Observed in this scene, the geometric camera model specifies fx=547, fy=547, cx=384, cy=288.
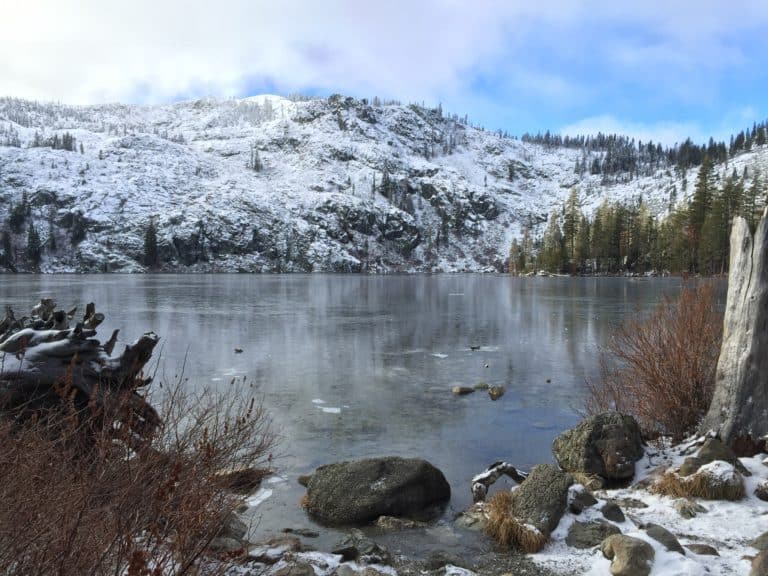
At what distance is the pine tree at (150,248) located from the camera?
151 metres

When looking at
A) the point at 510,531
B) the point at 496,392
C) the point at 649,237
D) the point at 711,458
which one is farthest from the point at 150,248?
the point at 711,458

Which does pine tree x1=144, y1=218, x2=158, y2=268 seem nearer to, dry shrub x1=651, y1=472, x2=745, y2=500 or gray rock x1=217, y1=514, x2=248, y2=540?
gray rock x1=217, y1=514, x2=248, y2=540

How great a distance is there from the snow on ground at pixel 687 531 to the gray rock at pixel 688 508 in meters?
0.07

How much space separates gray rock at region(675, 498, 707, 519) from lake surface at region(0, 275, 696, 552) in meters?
3.65

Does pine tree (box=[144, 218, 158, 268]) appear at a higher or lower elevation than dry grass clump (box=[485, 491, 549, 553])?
higher

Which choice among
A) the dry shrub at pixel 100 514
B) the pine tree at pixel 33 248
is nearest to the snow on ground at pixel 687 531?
the dry shrub at pixel 100 514

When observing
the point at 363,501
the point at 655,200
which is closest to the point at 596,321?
the point at 363,501

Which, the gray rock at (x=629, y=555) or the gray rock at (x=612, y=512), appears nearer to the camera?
the gray rock at (x=629, y=555)

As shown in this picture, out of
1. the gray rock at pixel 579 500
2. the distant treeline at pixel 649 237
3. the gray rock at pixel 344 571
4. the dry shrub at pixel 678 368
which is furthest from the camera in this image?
the distant treeline at pixel 649 237

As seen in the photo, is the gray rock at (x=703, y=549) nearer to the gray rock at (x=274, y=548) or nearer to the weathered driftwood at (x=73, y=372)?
the gray rock at (x=274, y=548)

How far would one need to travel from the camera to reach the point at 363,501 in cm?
1024

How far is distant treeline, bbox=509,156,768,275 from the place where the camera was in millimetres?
87125

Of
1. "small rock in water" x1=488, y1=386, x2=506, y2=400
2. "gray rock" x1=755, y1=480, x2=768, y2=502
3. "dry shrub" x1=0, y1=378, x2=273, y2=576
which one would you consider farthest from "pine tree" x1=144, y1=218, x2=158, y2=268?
"gray rock" x1=755, y1=480, x2=768, y2=502

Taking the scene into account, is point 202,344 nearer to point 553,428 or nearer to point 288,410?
point 288,410
